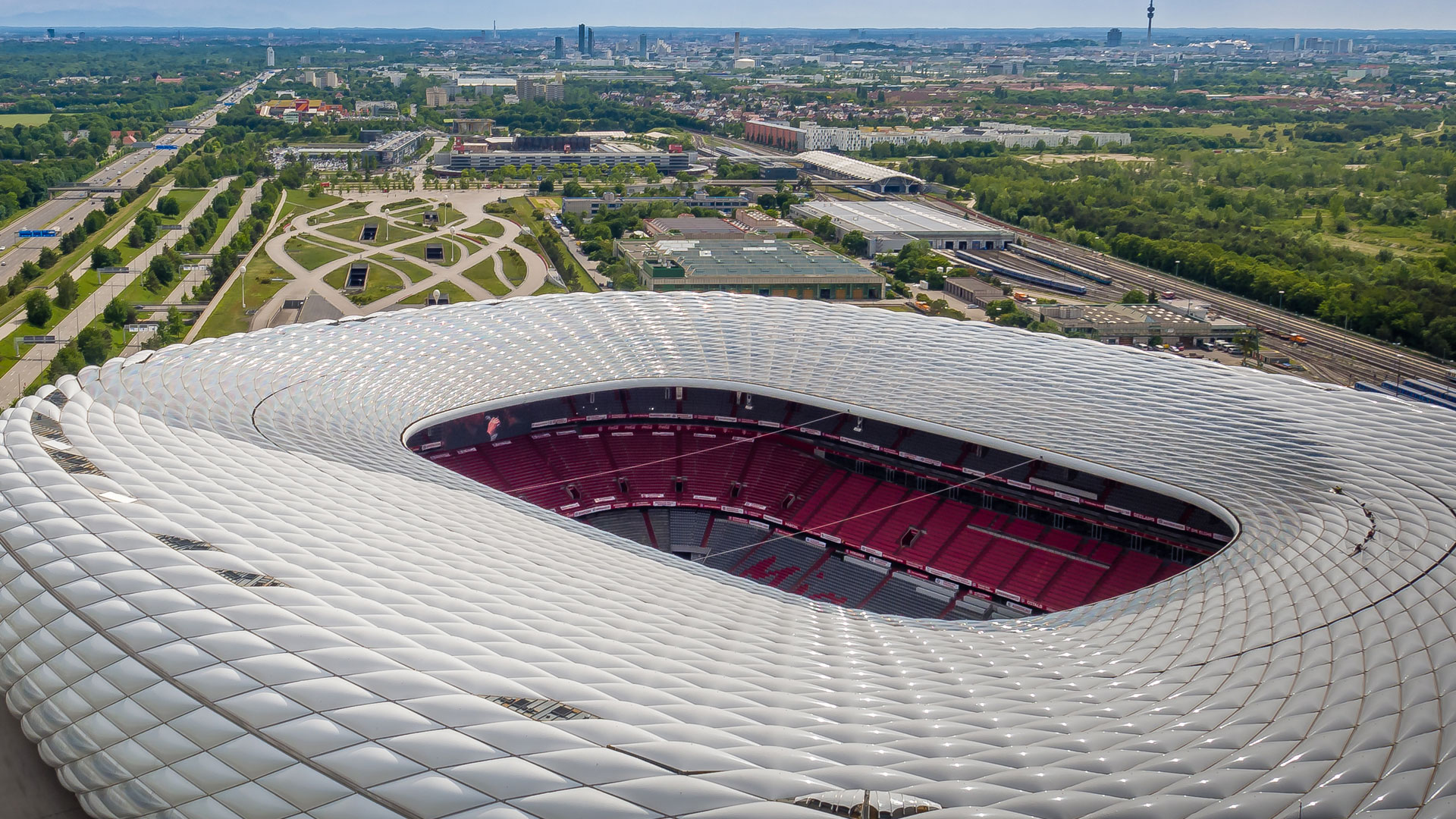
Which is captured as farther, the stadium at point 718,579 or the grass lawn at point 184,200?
the grass lawn at point 184,200

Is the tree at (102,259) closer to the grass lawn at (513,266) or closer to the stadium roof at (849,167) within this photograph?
the grass lawn at (513,266)

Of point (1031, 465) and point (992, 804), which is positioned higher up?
point (992, 804)

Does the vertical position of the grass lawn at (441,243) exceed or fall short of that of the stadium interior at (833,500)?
it exceeds it

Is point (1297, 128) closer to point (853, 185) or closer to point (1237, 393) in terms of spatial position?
point (853, 185)

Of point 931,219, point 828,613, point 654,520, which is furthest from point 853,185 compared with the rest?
point 828,613

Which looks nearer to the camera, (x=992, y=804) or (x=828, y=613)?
(x=992, y=804)

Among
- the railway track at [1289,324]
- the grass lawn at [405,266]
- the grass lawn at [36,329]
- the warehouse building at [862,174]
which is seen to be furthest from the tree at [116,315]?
the warehouse building at [862,174]
